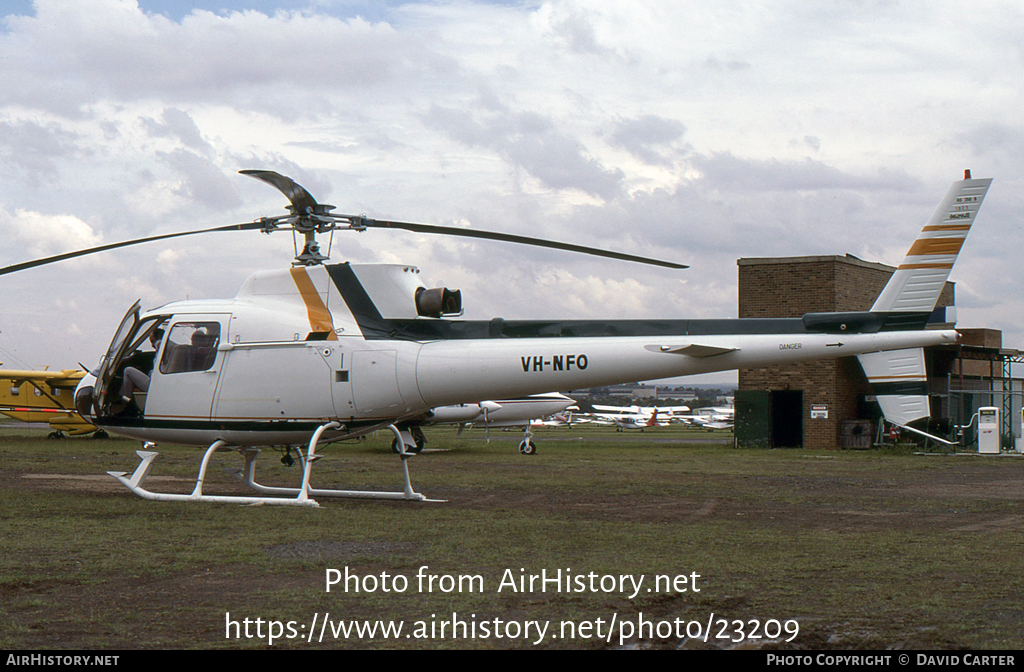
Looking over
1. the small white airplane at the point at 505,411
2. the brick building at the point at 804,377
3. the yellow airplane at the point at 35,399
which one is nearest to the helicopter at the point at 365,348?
the small white airplane at the point at 505,411

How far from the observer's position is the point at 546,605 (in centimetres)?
600

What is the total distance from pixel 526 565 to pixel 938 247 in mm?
6464

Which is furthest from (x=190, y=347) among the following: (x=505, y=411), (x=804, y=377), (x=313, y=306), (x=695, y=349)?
(x=804, y=377)

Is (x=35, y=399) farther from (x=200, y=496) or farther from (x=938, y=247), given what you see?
(x=938, y=247)

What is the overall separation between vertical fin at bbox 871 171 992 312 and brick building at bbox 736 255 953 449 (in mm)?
17141

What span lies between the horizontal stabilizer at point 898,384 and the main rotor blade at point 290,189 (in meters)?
9.03

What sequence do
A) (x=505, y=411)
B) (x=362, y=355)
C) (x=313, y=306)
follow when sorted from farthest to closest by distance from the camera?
(x=505, y=411)
(x=313, y=306)
(x=362, y=355)

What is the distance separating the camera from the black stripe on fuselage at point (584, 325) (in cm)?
1092

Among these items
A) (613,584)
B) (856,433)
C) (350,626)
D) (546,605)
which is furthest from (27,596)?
(856,433)

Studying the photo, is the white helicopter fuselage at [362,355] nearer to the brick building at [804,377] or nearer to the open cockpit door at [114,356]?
the open cockpit door at [114,356]

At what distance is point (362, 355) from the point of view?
11.8 meters

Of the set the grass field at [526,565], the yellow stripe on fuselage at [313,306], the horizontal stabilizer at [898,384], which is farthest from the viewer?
the horizontal stabilizer at [898,384]

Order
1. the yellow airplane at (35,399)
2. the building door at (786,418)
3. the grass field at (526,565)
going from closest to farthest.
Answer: the grass field at (526,565), the building door at (786,418), the yellow airplane at (35,399)

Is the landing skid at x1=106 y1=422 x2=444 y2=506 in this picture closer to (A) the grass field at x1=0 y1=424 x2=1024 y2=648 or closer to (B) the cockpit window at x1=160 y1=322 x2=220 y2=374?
(A) the grass field at x1=0 y1=424 x2=1024 y2=648
